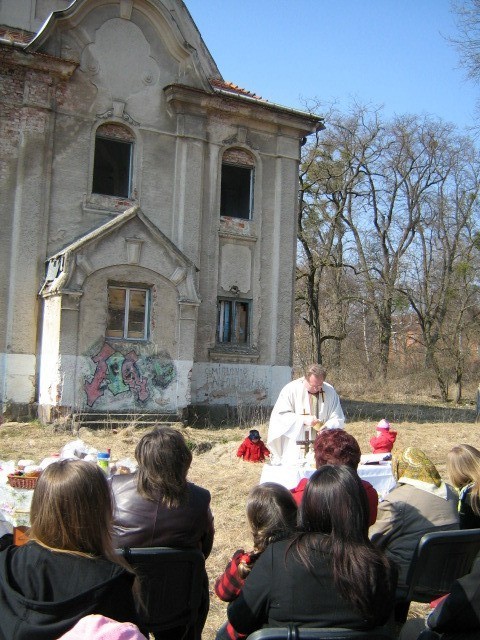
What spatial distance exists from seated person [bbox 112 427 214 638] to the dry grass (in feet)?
4.69

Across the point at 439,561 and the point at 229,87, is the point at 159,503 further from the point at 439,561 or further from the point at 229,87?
the point at 229,87

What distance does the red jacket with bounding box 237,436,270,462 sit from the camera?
10773 millimetres

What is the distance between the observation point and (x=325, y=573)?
2.66 metres

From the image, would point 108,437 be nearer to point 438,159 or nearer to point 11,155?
point 11,155

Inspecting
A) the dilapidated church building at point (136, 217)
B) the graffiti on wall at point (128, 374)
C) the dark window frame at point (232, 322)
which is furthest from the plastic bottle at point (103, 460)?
the dark window frame at point (232, 322)

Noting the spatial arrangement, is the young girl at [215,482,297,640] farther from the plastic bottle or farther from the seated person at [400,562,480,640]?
the plastic bottle

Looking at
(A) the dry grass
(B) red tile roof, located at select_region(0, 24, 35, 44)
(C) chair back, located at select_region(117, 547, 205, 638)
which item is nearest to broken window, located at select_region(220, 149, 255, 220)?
(B) red tile roof, located at select_region(0, 24, 35, 44)

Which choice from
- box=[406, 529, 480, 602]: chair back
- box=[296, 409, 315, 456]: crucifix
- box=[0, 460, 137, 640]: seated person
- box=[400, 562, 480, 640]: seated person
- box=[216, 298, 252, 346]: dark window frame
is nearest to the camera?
box=[0, 460, 137, 640]: seated person

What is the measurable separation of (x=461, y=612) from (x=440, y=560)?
0.92 metres

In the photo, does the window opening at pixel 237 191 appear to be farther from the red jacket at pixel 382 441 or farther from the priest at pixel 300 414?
the red jacket at pixel 382 441

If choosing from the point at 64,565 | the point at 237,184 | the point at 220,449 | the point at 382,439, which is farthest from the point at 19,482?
the point at 237,184

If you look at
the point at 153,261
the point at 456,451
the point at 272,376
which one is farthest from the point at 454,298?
the point at 456,451

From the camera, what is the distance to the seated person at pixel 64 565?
2.36 meters

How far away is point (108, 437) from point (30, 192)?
5.43 metres
